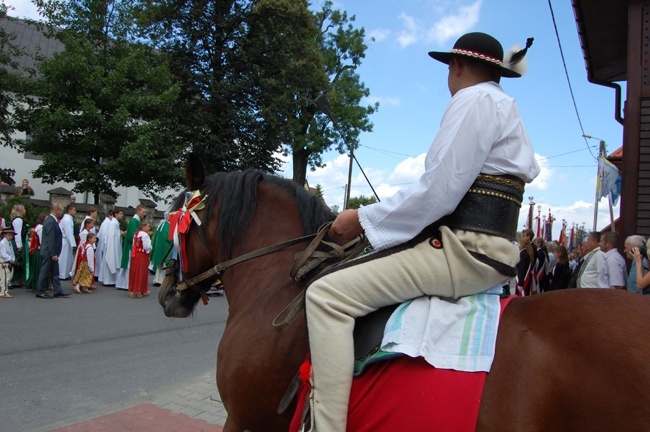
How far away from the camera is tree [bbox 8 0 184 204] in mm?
20125

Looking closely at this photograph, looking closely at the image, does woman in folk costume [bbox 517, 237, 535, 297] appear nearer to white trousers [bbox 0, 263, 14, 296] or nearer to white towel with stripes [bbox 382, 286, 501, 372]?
white towel with stripes [bbox 382, 286, 501, 372]

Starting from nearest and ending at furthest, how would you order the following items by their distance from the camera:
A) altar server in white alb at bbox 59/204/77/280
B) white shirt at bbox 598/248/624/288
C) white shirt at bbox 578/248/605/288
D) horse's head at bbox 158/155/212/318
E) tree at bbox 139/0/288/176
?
horse's head at bbox 158/155/212/318 → white shirt at bbox 598/248/624/288 → white shirt at bbox 578/248/605/288 → altar server in white alb at bbox 59/204/77/280 → tree at bbox 139/0/288/176

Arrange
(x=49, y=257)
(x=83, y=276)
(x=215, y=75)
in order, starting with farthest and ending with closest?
(x=215, y=75) < (x=83, y=276) < (x=49, y=257)

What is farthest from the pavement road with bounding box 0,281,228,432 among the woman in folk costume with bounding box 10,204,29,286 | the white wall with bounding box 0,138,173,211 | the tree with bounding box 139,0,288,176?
the white wall with bounding box 0,138,173,211

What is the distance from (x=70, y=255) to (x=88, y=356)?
8723mm

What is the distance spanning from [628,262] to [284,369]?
6471mm

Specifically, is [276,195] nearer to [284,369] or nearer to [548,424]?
[284,369]

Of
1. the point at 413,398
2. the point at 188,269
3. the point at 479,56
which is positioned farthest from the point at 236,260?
the point at 479,56

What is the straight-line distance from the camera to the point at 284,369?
2260 mm

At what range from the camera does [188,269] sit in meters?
3.08

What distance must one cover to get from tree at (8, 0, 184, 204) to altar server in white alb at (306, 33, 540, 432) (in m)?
19.9

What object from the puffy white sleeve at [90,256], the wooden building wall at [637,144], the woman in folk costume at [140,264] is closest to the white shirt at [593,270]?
the wooden building wall at [637,144]

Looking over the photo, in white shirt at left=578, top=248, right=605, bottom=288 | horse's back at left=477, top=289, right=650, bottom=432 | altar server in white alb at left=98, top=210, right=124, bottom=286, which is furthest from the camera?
altar server in white alb at left=98, top=210, right=124, bottom=286

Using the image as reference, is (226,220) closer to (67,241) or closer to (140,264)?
(140,264)
